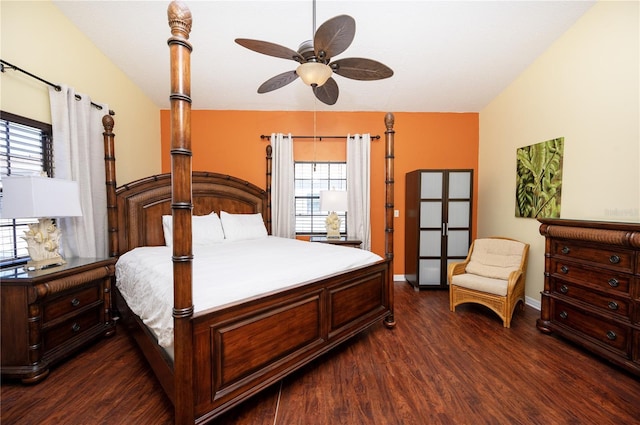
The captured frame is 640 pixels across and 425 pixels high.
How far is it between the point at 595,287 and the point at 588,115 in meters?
1.63

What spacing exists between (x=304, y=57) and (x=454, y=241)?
3.26m

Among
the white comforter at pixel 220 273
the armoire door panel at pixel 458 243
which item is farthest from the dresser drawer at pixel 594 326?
the white comforter at pixel 220 273

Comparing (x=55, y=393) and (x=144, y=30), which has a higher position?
(x=144, y=30)

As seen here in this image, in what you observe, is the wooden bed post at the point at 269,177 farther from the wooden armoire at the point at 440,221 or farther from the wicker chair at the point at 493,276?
the wicker chair at the point at 493,276

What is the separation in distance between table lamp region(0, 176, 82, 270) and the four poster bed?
20.7 inches

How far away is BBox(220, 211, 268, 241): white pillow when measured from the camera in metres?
3.22

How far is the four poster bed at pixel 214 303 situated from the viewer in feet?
3.96

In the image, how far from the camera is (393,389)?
175 centimetres

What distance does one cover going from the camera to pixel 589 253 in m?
2.14

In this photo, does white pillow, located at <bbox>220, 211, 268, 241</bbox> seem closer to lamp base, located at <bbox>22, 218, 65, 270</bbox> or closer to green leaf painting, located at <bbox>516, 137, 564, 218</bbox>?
lamp base, located at <bbox>22, 218, 65, 270</bbox>

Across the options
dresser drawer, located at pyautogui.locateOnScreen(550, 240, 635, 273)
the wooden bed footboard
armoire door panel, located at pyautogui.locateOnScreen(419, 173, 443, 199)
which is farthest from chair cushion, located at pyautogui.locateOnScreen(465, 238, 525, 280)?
the wooden bed footboard

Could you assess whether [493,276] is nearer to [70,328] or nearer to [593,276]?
[593,276]

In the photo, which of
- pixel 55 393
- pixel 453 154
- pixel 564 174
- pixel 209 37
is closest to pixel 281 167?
pixel 209 37

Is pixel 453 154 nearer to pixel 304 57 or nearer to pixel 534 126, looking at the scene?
pixel 534 126
